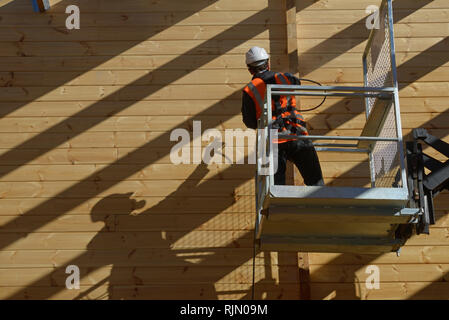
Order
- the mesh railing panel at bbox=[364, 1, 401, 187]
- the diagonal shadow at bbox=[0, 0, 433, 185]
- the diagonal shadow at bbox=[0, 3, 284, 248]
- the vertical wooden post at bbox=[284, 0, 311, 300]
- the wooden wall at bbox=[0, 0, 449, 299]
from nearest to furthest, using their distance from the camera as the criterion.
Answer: the mesh railing panel at bbox=[364, 1, 401, 187] < the vertical wooden post at bbox=[284, 0, 311, 300] < the wooden wall at bbox=[0, 0, 449, 299] < the diagonal shadow at bbox=[0, 3, 284, 248] < the diagonal shadow at bbox=[0, 0, 433, 185]

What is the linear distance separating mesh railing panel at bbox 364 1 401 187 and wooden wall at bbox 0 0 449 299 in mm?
759

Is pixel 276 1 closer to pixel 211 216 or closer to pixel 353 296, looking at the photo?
pixel 211 216

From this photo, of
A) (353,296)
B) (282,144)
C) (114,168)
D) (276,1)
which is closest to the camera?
(282,144)

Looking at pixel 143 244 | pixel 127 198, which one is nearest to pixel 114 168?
pixel 127 198

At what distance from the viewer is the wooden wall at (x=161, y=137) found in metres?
7.63

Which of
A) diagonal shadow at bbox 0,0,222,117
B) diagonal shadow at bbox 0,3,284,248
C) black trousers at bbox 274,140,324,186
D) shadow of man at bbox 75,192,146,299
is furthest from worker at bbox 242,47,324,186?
diagonal shadow at bbox 0,0,222,117

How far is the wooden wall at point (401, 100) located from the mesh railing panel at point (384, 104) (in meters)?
0.73

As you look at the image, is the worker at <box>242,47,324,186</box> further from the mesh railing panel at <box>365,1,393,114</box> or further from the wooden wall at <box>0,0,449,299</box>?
the wooden wall at <box>0,0,449,299</box>

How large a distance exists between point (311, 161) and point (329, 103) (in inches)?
73.7

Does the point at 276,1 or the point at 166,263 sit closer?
the point at 166,263

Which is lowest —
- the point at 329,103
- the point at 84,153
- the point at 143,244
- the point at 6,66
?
the point at 143,244

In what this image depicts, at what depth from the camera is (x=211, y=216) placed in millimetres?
7832

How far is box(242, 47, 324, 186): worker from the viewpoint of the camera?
6492 mm

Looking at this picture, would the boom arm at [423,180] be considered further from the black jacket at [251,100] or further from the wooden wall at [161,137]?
the wooden wall at [161,137]
